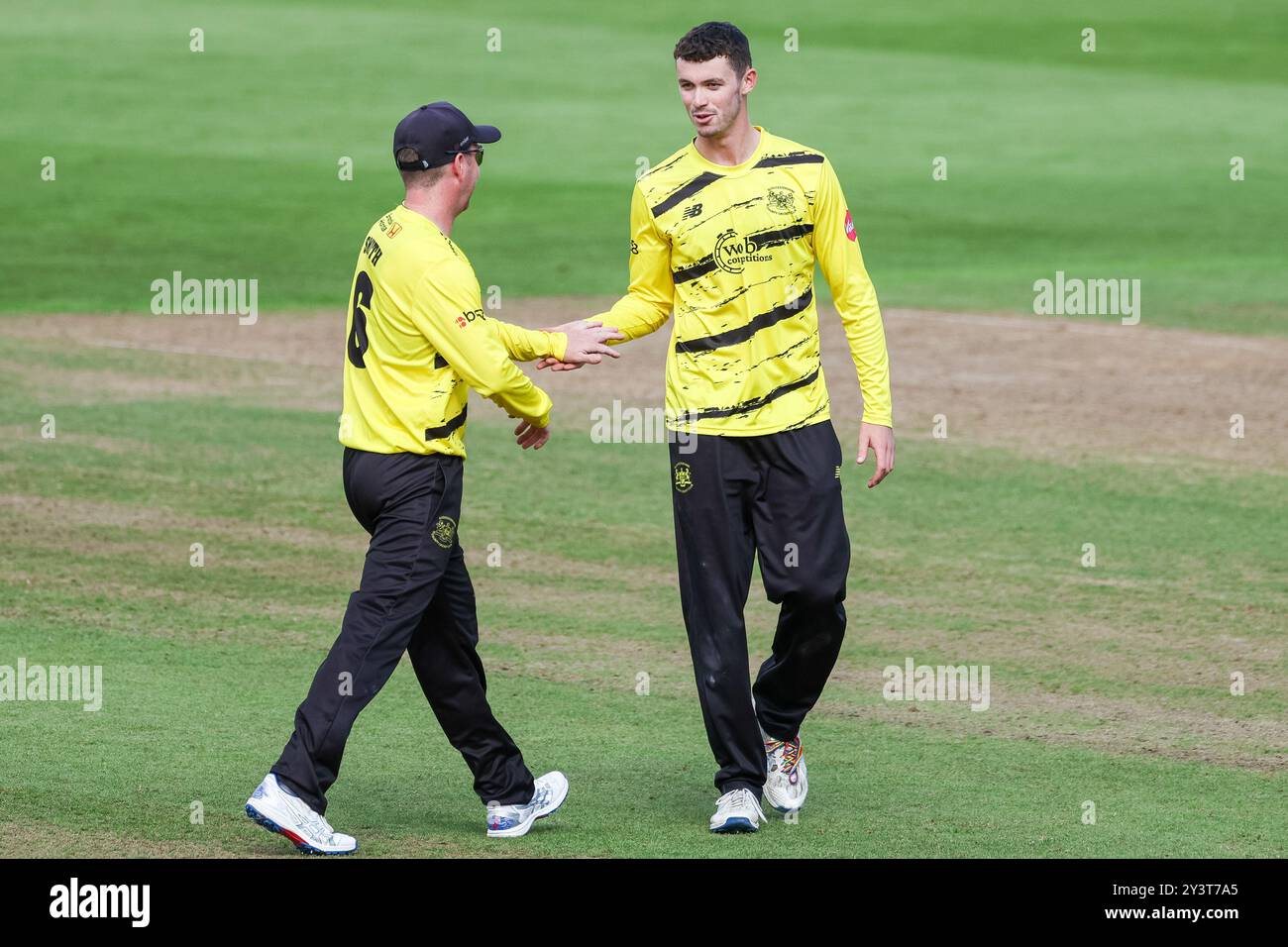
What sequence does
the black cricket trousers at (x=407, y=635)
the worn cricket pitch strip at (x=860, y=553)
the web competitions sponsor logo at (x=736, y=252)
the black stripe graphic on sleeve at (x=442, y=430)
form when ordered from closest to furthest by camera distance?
the black cricket trousers at (x=407, y=635), the black stripe graphic on sleeve at (x=442, y=430), the web competitions sponsor logo at (x=736, y=252), the worn cricket pitch strip at (x=860, y=553)

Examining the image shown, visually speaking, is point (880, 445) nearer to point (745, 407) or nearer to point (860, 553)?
point (745, 407)

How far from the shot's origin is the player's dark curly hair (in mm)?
7043

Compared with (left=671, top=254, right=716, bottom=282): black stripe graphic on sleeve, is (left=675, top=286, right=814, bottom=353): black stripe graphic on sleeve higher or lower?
lower

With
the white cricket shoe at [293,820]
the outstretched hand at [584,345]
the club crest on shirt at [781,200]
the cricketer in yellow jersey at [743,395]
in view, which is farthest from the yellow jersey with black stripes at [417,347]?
the white cricket shoe at [293,820]

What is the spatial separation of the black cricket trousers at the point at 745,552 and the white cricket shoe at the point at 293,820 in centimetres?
136

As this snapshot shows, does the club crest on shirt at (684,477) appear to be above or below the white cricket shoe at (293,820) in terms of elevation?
above

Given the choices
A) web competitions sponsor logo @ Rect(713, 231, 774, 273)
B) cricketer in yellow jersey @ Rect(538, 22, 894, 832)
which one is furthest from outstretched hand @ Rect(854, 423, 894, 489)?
web competitions sponsor logo @ Rect(713, 231, 774, 273)

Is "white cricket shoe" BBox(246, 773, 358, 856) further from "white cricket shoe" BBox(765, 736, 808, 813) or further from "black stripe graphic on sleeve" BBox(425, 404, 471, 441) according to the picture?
"white cricket shoe" BBox(765, 736, 808, 813)

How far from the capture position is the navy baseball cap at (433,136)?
6805mm

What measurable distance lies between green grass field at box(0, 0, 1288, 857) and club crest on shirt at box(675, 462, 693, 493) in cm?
111

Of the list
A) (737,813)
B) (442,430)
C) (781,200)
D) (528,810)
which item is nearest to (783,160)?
(781,200)

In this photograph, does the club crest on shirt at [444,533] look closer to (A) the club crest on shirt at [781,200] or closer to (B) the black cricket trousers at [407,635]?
(B) the black cricket trousers at [407,635]

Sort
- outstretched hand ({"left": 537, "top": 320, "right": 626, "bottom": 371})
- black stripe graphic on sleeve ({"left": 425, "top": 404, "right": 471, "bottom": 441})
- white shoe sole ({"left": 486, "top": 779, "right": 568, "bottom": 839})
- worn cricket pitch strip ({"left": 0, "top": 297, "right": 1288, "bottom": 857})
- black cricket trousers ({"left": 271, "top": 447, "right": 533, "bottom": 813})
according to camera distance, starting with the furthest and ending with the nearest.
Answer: worn cricket pitch strip ({"left": 0, "top": 297, "right": 1288, "bottom": 857}) < outstretched hand ({"left": 537, "top": 320, "right": 626, "bottom": 371}) < white shoe sole ({"left": 486, "top": 779, "right": 568, "bottom": 839}) < black stripe graphic on sleeve ({"left": 425, "top": 404, "right": 471, "bottom": 441}) < black cricket trousers ({"left": 271, "top": 447, "right": 533, "bottom": 813})

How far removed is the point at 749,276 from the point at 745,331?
18 centimetres
